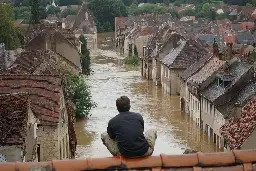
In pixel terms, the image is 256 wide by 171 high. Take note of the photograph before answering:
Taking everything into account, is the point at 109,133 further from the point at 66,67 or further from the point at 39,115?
the point at 66,67

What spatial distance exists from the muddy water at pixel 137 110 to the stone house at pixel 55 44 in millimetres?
4312

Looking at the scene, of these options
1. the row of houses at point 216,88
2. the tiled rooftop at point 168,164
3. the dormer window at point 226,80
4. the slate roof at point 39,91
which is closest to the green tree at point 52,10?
the row of houses at point 216,88

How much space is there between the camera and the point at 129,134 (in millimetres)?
8367

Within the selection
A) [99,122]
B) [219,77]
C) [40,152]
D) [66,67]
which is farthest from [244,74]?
[40,152]

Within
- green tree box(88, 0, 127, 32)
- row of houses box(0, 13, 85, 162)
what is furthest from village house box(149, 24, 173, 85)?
green tree box(88, 0, 127, 32)

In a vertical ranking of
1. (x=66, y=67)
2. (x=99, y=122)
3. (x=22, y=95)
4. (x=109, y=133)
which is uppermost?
(x=109, y=133)

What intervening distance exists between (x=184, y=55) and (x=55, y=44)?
13.1 meters

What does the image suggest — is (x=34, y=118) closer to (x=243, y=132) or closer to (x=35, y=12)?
(x=243, y=132)

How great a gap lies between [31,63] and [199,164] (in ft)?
114

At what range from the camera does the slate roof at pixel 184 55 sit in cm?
6291

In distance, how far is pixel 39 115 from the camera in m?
22.7

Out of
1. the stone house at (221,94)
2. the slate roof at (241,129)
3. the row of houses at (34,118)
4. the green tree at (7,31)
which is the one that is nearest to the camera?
the row of houses at (34,118)

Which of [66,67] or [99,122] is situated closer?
[99,122]

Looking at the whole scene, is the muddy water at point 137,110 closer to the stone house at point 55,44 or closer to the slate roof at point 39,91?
the stone house at point 55,44
